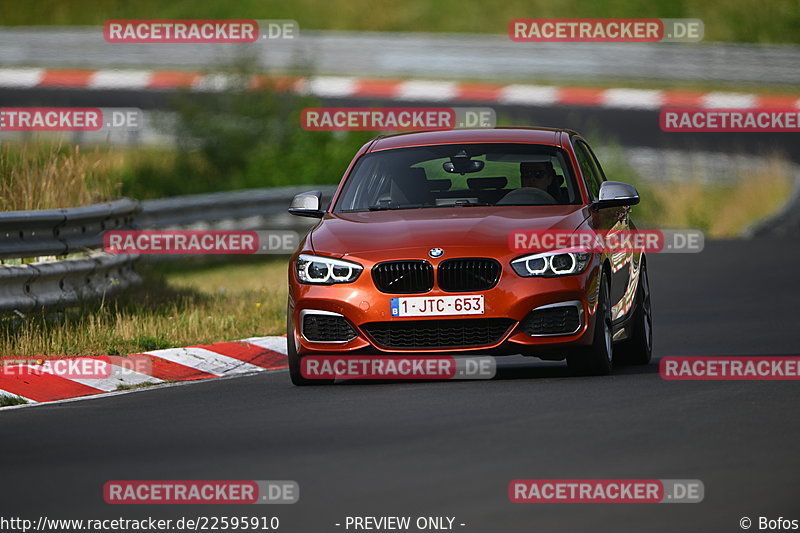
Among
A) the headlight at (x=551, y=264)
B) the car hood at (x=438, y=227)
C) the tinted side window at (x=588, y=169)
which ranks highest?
the tinted side window at (x=588, y=169)

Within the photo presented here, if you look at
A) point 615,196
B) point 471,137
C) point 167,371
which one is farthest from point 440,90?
point 615,196

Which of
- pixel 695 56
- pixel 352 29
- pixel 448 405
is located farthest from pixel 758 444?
pixel 352 29

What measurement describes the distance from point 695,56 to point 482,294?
29.5 meters

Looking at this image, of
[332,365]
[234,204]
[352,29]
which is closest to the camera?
[332,365]

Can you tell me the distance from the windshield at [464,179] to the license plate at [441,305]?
3.95ft

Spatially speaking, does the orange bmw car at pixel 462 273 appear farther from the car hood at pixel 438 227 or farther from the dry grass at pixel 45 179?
the dry grass at pixel 45 179

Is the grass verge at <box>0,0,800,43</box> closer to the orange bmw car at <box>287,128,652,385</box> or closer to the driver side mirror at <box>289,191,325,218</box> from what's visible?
the orange bmw car at <box>287,128,652,385</box>

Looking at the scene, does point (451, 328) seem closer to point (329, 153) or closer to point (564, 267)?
point (564, 267)

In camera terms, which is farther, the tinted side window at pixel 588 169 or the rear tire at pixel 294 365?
the tinted side window at pixel 588 169

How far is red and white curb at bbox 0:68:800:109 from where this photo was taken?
125 ft

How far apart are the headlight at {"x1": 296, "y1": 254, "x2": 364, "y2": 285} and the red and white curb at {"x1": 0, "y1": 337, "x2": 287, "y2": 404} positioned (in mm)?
1539

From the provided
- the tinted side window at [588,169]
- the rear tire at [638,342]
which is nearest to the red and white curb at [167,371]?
the rear tire at [638,342]

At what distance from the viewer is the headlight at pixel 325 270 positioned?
11.1 metres

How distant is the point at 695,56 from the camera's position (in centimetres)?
3947
